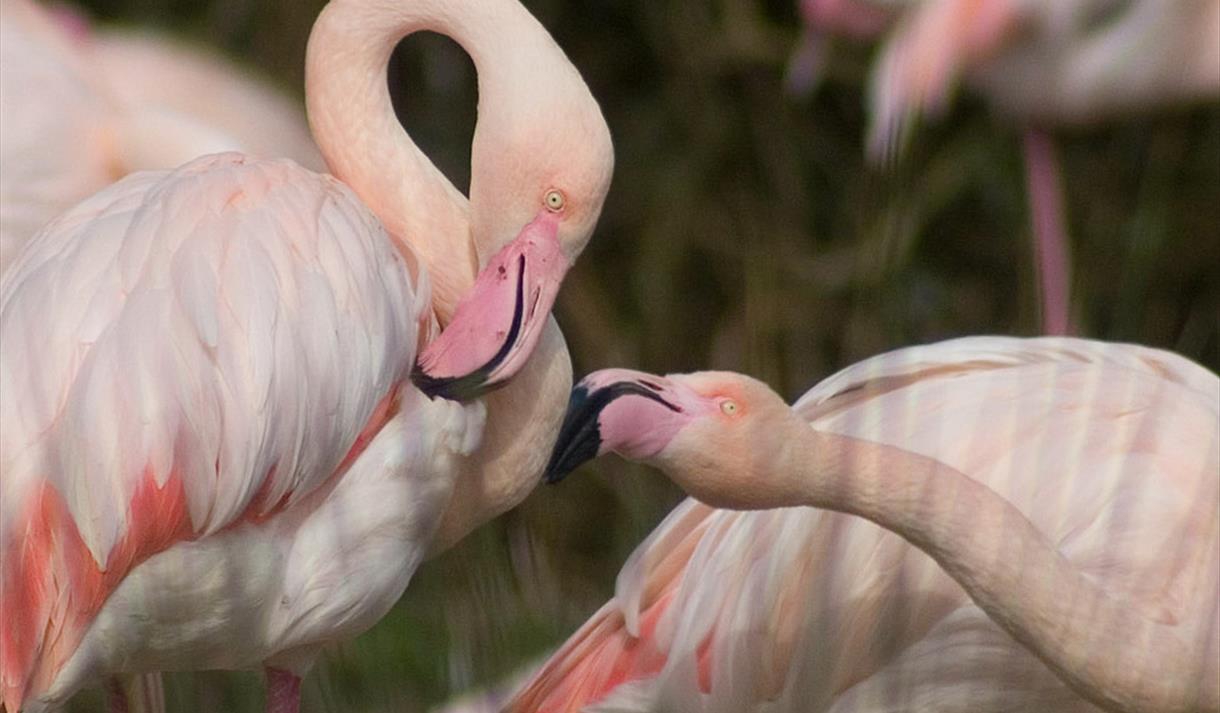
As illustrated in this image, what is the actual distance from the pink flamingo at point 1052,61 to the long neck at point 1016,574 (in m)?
1.20

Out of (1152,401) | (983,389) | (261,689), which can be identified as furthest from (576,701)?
(1152,401)

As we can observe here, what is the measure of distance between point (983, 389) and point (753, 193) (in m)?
2.53

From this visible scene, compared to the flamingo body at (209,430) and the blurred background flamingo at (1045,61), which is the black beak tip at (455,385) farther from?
the blurred background flamingo at (1045,61)

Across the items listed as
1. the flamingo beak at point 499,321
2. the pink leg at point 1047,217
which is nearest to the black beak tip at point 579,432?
the flamingo beak at point 499,321

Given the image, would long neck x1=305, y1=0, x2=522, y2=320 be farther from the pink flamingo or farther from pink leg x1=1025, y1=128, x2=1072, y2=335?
pink leg x1=1025, y1=128, x2=1072, y2=335

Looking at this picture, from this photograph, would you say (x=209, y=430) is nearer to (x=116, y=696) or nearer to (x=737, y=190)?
(x=116, y=696)

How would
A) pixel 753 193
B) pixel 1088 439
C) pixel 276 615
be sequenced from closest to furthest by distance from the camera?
pixel 276 615
pixel 1088 439
pixel 753 193

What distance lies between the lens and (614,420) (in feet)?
6.63

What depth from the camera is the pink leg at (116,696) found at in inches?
90.6

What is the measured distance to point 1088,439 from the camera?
227 cm

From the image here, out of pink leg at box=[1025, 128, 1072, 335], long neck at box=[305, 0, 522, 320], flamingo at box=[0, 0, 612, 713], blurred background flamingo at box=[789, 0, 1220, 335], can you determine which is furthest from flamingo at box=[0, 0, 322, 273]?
pink leg at box=[1025, 128, 1072, 335]

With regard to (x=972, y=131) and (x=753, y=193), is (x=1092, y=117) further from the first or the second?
(x=753, y=193)

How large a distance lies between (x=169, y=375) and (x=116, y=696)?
558mm

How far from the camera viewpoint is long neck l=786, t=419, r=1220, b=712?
1974 millimetres
